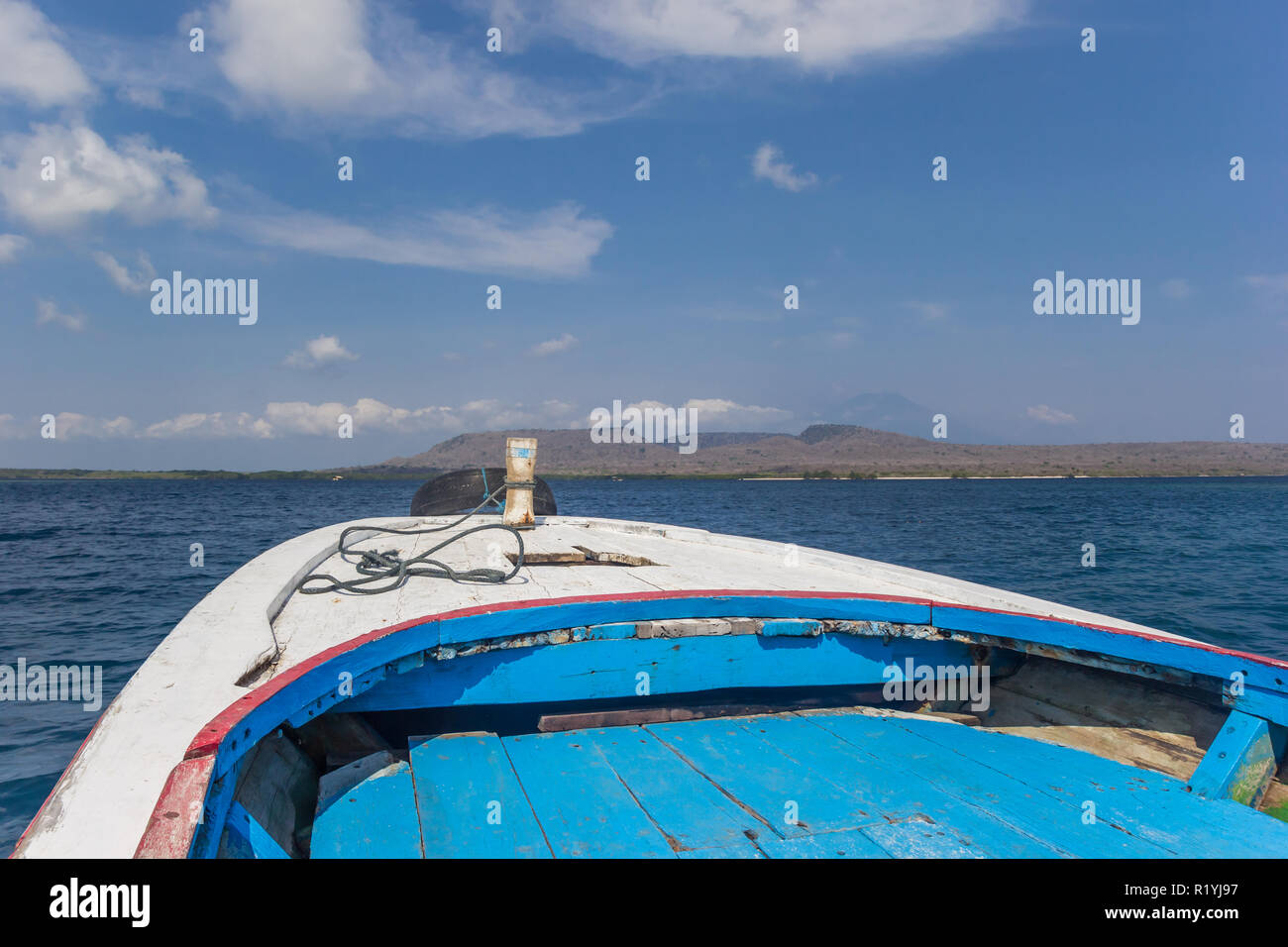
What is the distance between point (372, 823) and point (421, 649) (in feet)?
2.45

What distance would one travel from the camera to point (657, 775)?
110 inches

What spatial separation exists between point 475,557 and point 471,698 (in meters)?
2.26

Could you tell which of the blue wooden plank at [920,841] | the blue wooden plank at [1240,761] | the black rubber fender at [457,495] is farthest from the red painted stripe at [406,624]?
the black rubber fender at [457,495]

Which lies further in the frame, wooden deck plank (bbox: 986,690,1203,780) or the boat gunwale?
wooden deck plank (bbox: 986,690,1203,780)

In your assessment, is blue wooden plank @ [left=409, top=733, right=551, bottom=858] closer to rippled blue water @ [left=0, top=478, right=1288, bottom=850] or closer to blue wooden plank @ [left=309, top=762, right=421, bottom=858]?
blue wooden plank @ [left=309, top=762, right=421, bottom=858]

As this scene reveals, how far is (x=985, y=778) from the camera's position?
2854 mm

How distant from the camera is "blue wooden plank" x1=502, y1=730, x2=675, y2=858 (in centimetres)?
227

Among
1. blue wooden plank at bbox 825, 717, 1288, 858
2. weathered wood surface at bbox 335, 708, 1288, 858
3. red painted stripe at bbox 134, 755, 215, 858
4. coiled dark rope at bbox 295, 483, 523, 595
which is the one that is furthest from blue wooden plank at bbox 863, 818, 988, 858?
coiled dark rope at bbox 295, 483, 523, 595

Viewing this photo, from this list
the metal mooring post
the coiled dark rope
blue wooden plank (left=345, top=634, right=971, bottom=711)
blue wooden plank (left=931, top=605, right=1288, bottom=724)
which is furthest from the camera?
the metal mooring post

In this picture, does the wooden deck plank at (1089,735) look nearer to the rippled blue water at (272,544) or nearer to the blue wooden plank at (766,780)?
the blue wooden plank at (766,780)

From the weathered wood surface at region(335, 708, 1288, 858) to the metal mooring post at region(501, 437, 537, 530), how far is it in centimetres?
434

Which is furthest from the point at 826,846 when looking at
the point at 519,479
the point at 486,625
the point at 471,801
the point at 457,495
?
the point at 457,495

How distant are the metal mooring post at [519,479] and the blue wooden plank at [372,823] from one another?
15.3ft
